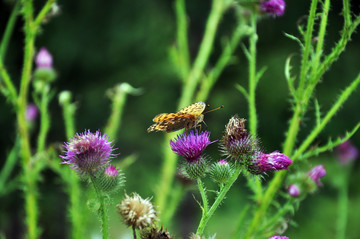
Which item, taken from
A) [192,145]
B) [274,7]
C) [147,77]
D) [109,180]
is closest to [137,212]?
[109,180]

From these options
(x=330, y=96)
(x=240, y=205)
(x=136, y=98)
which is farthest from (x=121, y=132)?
(x=330, y=96)

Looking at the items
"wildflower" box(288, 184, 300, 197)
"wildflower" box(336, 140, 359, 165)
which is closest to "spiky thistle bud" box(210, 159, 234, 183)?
"wildflower" box(288, 184, 300, 197)

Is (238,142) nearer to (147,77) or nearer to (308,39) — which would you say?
(308,39)

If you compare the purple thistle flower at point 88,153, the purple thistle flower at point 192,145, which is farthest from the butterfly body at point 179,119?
the purple thistle flower at point 88,153

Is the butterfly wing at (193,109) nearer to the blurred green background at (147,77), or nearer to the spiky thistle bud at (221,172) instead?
the spiky thistle bud at (221,172)

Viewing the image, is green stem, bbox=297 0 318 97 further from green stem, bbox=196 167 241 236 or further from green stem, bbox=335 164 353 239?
green stem, bbox=335 164 353 239

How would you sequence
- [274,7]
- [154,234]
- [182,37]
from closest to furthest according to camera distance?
[154,234] < [274,7] < [182,37]

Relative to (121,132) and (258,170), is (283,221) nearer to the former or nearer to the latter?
(258,170)
